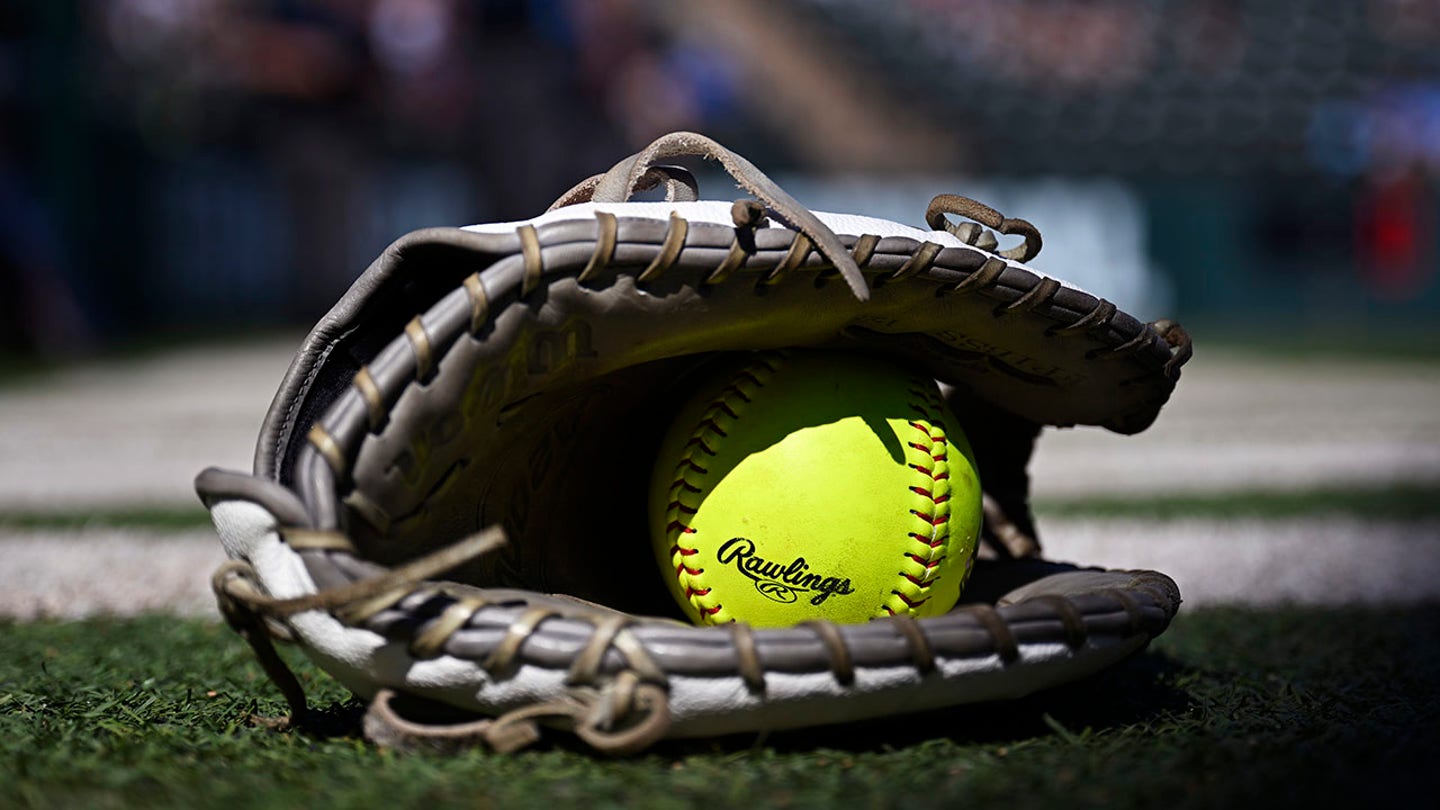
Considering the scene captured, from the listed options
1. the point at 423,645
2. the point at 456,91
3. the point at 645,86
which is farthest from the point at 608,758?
the point at 645,86

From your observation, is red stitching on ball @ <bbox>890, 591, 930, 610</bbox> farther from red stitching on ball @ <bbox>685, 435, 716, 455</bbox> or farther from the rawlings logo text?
red stitching on ball @ <bbox>685, 435, 716, 455</bbox>

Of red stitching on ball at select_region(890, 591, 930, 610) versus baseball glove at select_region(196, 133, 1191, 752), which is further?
red stitching on ball at select_region(890, 591, 930, 610)

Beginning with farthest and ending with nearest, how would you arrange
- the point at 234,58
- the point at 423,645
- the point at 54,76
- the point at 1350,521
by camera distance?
the point at 234,58 → the point at 54,76 → the point at 1350,521 → the point at 423,645

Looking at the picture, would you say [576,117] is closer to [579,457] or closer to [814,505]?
[579,457]

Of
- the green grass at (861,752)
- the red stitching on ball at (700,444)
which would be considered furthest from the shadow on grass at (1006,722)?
the red stitching on ball at (700,444)

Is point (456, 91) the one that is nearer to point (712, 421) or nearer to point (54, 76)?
point (54, 76)

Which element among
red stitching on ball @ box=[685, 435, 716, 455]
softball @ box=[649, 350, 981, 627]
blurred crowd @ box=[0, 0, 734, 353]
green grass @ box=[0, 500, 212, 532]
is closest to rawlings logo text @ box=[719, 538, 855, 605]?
softball @ box=[649, 350, 981, 627]

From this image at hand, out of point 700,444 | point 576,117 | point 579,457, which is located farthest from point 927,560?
point 576,117
